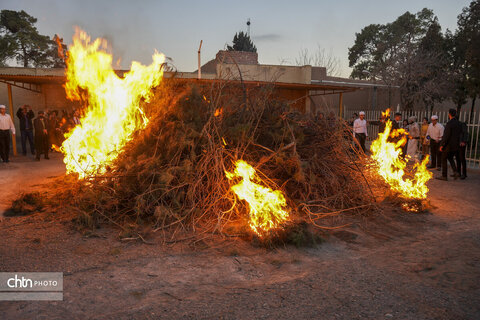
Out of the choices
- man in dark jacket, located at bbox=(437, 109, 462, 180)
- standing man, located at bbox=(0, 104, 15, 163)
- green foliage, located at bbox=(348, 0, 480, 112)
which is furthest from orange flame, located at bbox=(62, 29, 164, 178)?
green foliage, located at bbox=(348, 0, 480, 112)

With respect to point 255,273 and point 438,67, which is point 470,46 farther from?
point 255,273

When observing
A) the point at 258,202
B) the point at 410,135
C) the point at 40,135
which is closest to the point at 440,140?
the point at 410,135

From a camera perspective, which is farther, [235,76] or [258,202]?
[235,76]

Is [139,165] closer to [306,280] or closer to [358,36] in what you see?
[306,280]

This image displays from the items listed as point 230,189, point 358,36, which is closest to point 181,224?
point 230,189

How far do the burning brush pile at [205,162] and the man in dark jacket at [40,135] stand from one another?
205 inches

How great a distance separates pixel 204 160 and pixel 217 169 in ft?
0.99

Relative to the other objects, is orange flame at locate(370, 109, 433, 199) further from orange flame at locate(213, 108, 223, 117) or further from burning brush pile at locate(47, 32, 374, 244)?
orange flame at locate(213, 108, 223, 117)

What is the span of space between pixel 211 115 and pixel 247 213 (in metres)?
1.84

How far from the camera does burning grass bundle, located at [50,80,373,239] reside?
5363mm

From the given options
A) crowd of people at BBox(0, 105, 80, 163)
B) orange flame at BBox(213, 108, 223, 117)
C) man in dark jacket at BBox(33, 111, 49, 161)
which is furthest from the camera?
man in dark jacket at BBox(33, 111, 49, 161)

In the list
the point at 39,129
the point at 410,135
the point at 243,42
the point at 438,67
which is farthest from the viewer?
the point at 243,42

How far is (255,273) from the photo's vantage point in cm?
378

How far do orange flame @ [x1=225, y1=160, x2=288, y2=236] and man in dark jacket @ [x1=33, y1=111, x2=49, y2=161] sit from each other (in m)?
9.05
